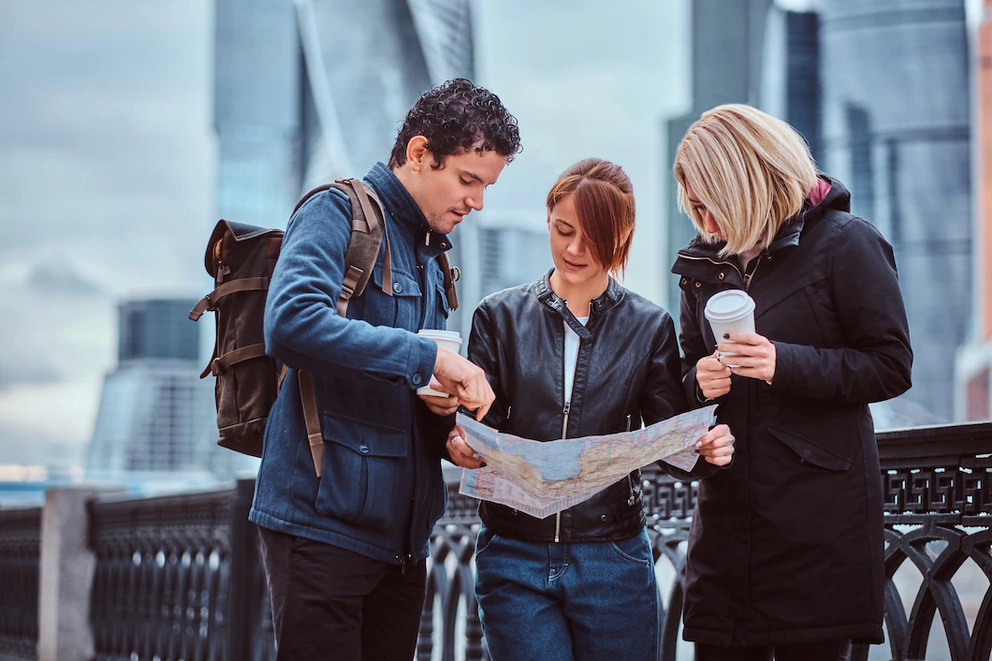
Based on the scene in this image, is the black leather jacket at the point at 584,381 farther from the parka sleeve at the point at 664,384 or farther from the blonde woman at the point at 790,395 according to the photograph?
the blonde woman at the point at 790,395

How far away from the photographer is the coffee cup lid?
2.04 metres

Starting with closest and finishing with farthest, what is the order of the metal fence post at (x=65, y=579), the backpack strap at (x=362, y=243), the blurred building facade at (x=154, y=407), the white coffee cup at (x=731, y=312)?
the white coffee cup at (x=731, y=312) → the backpack strap at (x=362, y=243) → the metal fence post at (x=65, y=579) → the blurred building facade at (x=154, y=407)

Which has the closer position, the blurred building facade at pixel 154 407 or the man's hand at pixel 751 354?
the man's hand at pixel 751 354

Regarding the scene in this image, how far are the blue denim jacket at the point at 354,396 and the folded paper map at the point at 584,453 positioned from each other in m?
0.20

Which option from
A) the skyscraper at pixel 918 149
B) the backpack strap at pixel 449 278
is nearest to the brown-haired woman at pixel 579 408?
the backpack strap at pixel 449 278

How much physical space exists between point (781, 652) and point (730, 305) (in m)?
0.75

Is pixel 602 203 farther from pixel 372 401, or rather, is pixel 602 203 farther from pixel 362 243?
pixel 372 401

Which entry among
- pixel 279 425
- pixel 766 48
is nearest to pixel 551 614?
pixel 279 425

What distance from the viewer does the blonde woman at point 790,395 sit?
2146 millimetres

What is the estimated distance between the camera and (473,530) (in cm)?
A: 447

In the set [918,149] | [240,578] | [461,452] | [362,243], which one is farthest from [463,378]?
[918,149]

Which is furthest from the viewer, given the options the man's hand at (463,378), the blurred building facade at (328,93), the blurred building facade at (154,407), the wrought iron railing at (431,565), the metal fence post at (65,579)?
the blurred building facade at (154,407)

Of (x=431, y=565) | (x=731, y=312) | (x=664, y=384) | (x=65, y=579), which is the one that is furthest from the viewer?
(x=65, y=579)

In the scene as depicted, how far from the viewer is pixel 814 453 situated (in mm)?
2172
